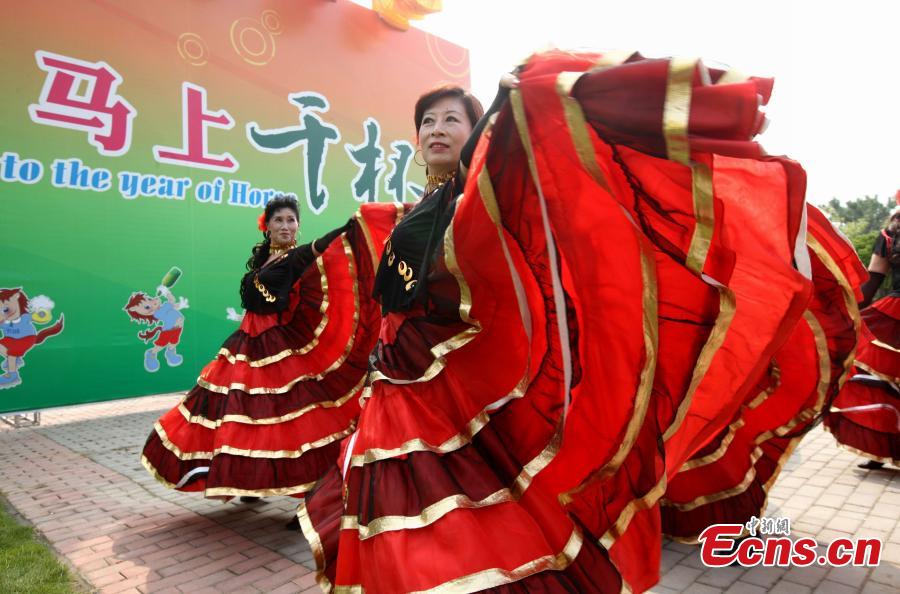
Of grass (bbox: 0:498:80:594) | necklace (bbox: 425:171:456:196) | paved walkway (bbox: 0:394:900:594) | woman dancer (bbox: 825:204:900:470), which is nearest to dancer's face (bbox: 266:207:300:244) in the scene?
paved walkway (bbox: 0:394:900:594)

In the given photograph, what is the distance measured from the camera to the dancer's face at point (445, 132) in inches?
83.6

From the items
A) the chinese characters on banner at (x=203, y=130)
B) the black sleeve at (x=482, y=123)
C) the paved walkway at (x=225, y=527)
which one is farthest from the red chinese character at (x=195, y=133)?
the black sleeve at (x=482, y=123)

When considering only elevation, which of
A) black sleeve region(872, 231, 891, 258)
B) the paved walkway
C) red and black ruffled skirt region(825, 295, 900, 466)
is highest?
black sleeve region(872, 231, 891, 258)

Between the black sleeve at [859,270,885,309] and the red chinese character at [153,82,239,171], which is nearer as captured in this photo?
the black sleeve at [859,270,885,309]

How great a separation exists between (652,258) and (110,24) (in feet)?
21.1

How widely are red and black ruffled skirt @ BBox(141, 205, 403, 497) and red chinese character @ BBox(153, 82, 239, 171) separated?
3.72 m

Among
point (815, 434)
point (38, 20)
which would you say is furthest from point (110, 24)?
point (815, 434)

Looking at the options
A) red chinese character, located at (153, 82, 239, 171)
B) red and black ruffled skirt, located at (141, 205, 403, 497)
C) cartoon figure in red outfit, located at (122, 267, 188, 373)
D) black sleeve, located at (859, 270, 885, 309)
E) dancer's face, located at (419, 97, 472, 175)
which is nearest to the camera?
dancer's face, located at (419, 97, 472, 175)

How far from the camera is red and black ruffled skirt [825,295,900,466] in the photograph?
3.84 meters

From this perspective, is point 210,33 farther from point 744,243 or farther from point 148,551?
point 744,243

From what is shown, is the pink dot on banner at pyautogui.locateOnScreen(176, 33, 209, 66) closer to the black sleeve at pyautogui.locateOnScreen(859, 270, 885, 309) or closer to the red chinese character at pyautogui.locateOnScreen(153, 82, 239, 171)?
the red chinese character at pyautogui.locateOnScreen(153, 82, 239, 171)

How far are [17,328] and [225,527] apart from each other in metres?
3.55

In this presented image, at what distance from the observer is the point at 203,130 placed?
21.9 ft

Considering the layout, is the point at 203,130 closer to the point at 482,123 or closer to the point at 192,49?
the point at 192,49
